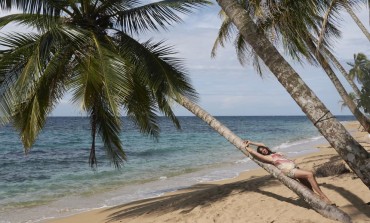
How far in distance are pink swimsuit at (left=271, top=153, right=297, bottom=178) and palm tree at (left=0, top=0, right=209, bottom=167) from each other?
212 centimetres

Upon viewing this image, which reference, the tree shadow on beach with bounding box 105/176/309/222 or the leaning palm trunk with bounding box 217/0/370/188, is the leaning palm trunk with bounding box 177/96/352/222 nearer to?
the leaning palm trunk with bounding box 217/0/370/188

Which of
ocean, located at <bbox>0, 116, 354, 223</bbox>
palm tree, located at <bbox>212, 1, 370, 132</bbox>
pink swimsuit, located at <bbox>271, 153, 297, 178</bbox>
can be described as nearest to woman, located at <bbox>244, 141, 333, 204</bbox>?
pink swimsuit, located at <bbox>271, 153, 297, 178</bbox>

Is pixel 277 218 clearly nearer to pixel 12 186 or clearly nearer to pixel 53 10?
pixel 53 10

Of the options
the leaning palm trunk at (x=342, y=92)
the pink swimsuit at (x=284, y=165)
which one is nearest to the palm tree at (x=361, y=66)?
the leaning palm trunk at (x=342, y=92)

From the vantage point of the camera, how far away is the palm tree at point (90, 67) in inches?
241

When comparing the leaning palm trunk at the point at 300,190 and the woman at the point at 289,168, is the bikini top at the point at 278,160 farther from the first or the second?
the leaning palm trunk at the point at 300,190

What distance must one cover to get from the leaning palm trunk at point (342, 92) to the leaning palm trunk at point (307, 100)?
4198 mm

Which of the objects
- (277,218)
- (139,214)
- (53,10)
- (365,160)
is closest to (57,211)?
(139,214)

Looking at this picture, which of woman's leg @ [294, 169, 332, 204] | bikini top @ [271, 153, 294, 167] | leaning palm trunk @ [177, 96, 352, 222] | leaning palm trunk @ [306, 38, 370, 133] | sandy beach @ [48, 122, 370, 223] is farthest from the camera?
leaning palm trunk @ [306, 38, 370, 133]

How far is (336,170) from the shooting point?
746cm

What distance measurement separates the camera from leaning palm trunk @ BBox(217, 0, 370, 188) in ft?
13.7

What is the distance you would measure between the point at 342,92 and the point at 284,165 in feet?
14.9

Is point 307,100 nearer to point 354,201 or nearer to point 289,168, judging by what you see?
point 289,168

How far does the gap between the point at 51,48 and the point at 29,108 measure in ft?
3.70
